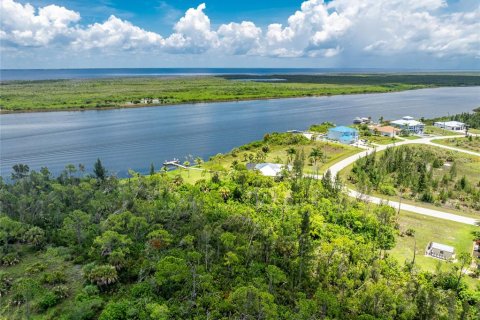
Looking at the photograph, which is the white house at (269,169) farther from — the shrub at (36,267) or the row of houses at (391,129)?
the shrub at (36,267)

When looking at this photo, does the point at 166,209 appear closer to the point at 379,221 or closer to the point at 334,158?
the point at 379,221

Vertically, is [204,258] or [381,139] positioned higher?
[381,139]

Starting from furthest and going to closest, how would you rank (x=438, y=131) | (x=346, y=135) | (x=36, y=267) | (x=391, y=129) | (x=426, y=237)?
(x=438, y=131) < (x=391, y=129) < (x=346, y=135) < (x=426, y=237) < (x=36, y=267)

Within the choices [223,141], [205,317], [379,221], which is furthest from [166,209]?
[223,141]

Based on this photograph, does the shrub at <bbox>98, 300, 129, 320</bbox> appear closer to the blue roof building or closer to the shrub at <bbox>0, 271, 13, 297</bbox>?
the shrub at <bbox>0, 271, 13, 297</bbox>

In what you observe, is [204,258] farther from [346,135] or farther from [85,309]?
[346,135]

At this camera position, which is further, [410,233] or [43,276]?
[410,233]

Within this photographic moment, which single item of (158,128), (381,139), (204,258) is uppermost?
(158,128)

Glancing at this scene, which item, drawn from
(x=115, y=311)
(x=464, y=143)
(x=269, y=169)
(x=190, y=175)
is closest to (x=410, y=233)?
(x=269, y=169)
